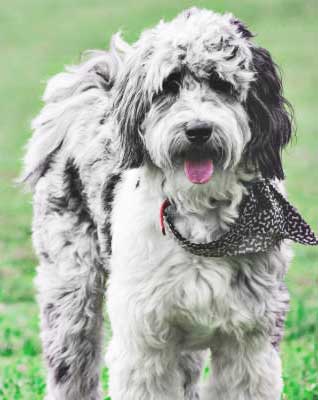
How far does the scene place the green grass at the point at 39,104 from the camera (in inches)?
303

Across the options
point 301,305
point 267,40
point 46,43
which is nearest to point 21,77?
point 46,43

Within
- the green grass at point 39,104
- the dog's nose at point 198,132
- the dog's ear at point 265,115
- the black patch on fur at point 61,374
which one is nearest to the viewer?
the dog's nose at point 198,132

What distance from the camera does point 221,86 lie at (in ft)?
15.6

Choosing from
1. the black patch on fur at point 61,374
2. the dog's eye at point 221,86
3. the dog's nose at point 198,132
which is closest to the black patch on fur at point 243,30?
the dog's eye at point 221,86

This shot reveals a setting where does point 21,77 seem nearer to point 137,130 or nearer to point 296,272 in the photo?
point 296,272

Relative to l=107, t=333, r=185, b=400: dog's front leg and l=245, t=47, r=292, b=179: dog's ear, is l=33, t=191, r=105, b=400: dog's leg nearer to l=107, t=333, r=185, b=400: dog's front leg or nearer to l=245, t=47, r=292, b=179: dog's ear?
l=107, t=333, r=185, b=400: dog's front leg

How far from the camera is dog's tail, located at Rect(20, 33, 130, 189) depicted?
249 inches

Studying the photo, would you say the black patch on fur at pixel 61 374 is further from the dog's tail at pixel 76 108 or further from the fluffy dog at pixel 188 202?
the dog's tail at pixel 76 108

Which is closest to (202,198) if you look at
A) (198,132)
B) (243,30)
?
(198,132)

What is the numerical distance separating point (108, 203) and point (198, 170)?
1064 mm

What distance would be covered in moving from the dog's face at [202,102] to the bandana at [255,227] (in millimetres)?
209

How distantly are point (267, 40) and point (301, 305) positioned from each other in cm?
2033

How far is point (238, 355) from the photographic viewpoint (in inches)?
→ 210

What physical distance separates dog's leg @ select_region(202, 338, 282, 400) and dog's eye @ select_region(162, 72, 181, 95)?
4.46 ft
